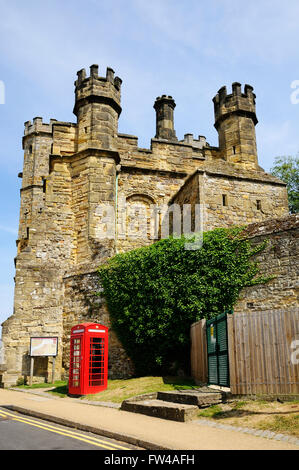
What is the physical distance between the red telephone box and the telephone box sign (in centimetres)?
261

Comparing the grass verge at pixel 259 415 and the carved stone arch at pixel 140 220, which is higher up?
the carved stone arch at pixel 140 220

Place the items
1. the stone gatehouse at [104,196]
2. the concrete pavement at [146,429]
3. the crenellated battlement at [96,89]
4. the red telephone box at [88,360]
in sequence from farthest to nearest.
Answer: the crenellated battlement at [96,89] < the stone gatehouse at [104,196] < the red telephone box at [88,360] < the concrete pavement at [146,429]

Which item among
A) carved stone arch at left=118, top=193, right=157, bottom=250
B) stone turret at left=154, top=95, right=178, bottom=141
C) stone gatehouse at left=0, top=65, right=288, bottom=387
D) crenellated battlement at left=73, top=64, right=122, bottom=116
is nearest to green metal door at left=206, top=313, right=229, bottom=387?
stone gatehouse at left=0, top=65, right=288, bottom=387

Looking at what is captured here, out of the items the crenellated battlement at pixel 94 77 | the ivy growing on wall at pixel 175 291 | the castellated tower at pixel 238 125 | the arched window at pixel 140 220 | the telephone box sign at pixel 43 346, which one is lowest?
the telephone box sign at pixel 43 346

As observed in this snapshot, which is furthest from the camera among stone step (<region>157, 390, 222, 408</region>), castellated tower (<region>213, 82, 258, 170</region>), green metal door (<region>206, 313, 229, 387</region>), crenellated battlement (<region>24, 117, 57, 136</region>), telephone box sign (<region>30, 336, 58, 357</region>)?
crenellated battlement (<region>24, 117, 57, 136</region>)

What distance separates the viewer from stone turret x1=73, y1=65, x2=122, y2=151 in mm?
19312

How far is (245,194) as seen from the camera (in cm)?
1828

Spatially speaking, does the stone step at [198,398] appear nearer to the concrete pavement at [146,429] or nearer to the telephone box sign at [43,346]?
the concrete pavement at [146,429]

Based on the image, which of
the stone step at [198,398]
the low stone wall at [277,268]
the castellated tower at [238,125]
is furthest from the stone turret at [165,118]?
the stone step at [198,398]

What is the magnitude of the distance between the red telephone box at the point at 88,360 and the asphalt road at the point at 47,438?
3728 mm

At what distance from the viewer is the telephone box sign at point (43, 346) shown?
47.4 ft

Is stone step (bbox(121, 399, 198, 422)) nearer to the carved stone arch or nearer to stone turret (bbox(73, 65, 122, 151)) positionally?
the carved stone arch

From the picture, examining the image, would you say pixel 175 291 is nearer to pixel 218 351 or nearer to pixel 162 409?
pixel 218 351

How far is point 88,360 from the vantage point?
464 inches
